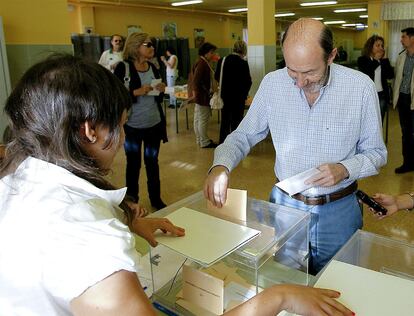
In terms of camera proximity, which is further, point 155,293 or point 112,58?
point 112,58

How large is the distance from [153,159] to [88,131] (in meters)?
2.64

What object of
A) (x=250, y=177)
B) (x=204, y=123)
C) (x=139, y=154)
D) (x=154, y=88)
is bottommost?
(x=250, y=177)

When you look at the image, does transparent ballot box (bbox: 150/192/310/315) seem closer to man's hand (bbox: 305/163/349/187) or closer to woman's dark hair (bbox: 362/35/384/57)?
man's hand (bbox: 305/163/349/187)

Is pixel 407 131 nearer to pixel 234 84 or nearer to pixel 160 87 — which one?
pixel 234 84

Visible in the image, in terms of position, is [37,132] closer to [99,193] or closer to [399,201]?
[99,193]

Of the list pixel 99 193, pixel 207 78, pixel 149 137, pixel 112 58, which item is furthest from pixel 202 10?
pixel 99 193

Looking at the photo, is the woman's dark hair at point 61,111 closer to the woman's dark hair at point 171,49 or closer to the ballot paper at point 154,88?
the ballot paper at point 154,88

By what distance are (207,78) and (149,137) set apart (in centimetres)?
226

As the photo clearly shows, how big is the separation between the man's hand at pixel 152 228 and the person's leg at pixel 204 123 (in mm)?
4400

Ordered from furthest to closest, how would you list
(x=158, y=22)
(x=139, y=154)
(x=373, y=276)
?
(x=158, y=22)
(x=139, y=154)
(x=373, y=276)

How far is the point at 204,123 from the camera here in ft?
18.2

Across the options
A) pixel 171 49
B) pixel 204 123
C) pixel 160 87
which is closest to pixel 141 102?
pixel 160 87

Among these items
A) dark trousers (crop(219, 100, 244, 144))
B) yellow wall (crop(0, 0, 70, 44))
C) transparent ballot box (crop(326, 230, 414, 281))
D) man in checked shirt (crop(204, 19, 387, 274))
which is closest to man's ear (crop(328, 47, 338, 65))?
man in checked shirt (crop(204, 19, 387, 274))

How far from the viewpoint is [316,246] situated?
1467 mm
